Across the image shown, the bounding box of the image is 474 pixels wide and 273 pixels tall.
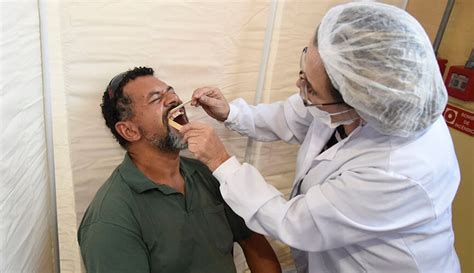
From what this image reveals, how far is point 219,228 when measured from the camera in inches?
55.2

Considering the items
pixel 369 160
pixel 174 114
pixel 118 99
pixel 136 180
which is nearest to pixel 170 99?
pixel 174 114

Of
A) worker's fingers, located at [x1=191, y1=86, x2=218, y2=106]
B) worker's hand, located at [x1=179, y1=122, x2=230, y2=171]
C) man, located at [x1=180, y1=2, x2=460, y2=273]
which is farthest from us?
worker's fingers, located at [x1=191, y1=86, x2=218, y2=106]

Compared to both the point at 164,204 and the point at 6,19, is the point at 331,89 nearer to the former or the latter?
the point at 164,204

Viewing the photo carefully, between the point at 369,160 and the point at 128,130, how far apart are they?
31.6 inches

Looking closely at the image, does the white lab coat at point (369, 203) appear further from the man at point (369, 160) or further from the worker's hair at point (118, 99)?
the worker's hair at point (118, 99)

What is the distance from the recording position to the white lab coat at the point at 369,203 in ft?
3.30

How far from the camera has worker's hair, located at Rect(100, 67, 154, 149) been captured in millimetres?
1311

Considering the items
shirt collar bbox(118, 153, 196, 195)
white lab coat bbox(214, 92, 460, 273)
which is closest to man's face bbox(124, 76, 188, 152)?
shirt collar bbox(118, 153, 196, 195)

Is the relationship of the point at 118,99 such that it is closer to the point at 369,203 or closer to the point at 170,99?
the point at 170,99

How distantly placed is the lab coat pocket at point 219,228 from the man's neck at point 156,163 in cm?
14

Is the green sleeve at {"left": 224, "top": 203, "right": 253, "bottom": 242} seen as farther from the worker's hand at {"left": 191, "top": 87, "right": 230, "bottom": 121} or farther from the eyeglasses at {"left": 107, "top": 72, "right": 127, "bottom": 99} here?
the eyeglasses at {"left": 107, "top": 72, "right": 127, "bottom": 99}

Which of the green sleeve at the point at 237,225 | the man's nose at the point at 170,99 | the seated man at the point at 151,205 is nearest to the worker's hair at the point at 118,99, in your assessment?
the seated man at the point at 151,205

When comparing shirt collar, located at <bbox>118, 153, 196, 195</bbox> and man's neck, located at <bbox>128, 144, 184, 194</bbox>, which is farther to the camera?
man's neck, located at <bbox>128, 144, 184, 194</bbox>

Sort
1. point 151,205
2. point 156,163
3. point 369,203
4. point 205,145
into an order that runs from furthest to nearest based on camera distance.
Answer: point 156,163 → point 151,205 → point 205,145 → point 369,203
